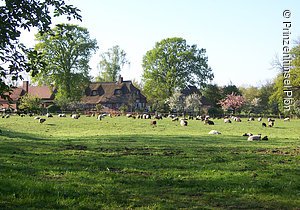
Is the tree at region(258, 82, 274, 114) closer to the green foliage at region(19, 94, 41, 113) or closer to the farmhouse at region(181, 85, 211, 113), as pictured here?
the farmhouse at region(181, 85, 211, 113)

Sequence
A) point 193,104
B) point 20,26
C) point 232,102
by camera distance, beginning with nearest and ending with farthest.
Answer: point 20,26, point 193,104, point 232,102

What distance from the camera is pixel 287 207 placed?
25.6ft

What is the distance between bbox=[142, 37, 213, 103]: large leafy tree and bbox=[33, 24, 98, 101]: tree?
15.7 m

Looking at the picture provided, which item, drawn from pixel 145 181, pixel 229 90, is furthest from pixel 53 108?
pixel 145 181

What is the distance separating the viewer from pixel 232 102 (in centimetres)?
9206

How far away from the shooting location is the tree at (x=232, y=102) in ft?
300

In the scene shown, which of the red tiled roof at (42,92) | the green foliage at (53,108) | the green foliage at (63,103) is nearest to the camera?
the green foliage at (53,108)

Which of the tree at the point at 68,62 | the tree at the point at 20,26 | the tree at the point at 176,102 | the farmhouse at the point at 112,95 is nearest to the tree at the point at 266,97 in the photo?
the tree at the point at 176,102

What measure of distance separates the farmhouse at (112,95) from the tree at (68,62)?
70.4 feet

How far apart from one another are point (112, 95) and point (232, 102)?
3493 cm

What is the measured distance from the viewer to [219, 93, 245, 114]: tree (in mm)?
91562

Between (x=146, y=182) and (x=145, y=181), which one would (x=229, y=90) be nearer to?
(x=145, y=181)

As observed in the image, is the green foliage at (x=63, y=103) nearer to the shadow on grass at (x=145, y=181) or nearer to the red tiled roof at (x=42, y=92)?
the red tiled roof at (x=42, y=92)

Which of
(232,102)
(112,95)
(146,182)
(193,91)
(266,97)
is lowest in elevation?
(146,182)
